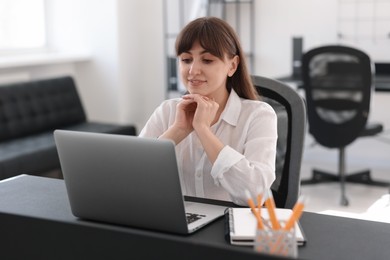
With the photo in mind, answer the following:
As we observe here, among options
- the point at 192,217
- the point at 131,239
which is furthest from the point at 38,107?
the point at 131,239

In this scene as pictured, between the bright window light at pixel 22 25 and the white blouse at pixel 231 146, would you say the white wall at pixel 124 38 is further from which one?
the white blouse at pixel 231 146

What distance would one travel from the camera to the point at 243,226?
1.41m

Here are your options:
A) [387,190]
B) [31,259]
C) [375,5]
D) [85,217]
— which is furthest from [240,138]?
[375,5]

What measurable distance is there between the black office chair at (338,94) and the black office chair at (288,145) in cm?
205

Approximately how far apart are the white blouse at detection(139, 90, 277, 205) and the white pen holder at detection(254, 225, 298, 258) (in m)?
0.55

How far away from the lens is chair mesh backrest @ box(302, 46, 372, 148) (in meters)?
3.99

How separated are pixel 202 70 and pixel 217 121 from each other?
0.57 ft

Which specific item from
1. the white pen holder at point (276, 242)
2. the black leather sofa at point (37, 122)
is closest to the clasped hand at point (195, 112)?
the white pen holder at point (276, 242)

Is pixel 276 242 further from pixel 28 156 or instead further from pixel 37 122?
pixel 37 122

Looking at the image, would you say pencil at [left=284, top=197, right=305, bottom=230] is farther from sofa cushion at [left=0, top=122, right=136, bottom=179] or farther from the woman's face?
sofa cushion at [left=0, top=122, right=136, bottom=179]

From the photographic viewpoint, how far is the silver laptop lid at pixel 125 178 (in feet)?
4.10

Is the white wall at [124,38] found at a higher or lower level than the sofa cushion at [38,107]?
higher

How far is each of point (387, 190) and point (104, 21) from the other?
96.8 inches

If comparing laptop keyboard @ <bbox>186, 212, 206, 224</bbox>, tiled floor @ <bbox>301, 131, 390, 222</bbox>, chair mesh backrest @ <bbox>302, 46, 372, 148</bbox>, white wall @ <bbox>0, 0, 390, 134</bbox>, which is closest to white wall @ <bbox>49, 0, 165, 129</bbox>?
white wall @ <bbox>0, 0, 390, 134</bbox>
